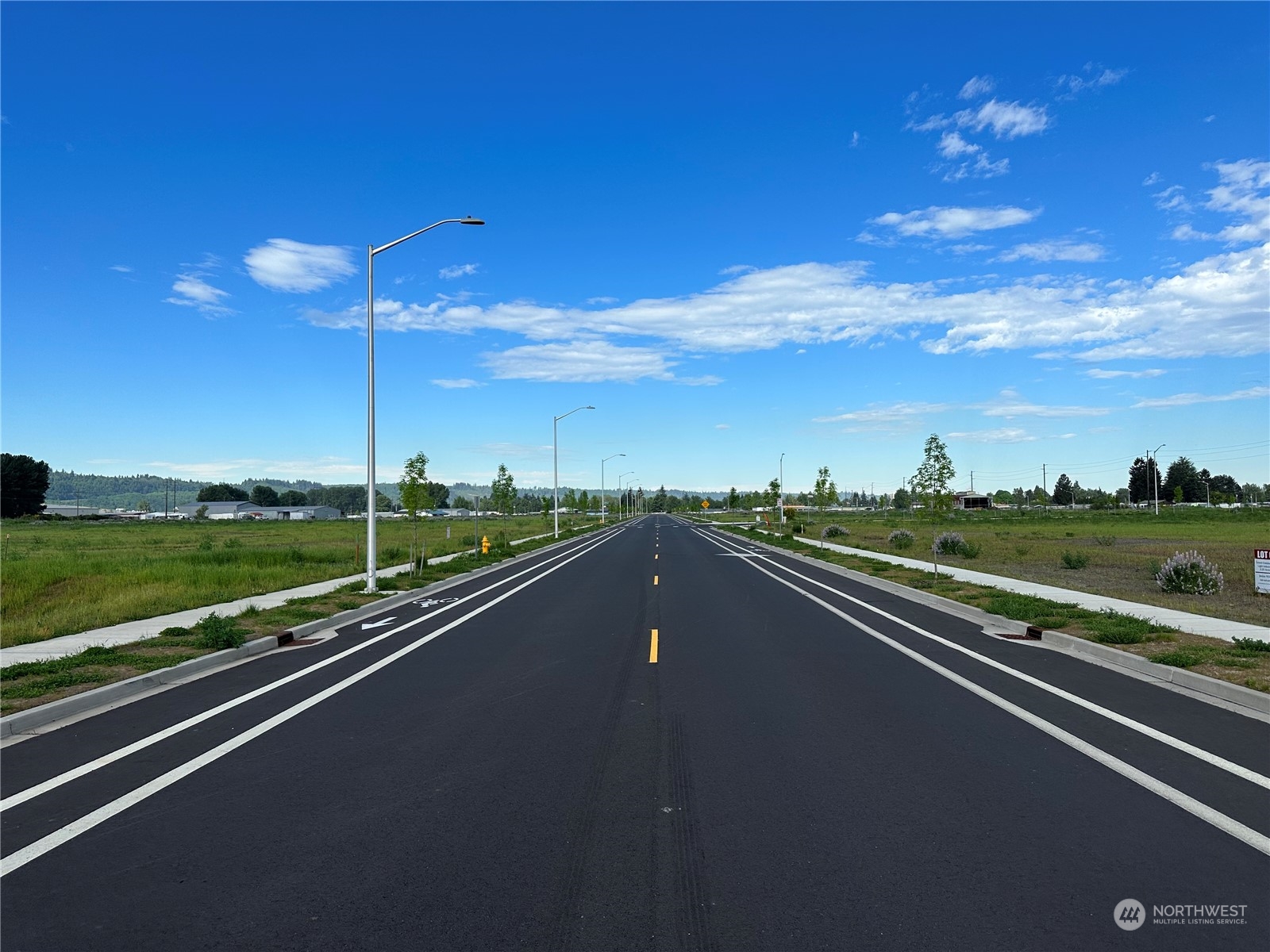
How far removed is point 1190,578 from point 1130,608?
20.3 feet

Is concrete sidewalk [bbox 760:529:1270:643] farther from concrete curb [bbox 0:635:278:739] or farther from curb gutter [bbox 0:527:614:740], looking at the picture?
concrete curb [bbox 0:635:278:739]

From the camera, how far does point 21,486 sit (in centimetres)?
11300

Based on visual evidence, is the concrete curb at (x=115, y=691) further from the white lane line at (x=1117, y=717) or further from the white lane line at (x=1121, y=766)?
the white lane line at (x=1117, y=717)

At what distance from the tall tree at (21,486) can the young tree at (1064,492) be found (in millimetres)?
192794

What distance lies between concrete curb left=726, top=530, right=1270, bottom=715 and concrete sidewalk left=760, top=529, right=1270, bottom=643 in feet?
6.08

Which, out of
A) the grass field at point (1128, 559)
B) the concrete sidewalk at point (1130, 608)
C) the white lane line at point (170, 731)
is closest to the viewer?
the white lane line at point (170, 731)

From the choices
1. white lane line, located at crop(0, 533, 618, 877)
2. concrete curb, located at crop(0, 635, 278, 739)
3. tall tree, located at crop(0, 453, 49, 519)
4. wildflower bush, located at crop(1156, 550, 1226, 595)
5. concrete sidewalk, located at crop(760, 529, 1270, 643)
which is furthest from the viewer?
tall tree, located at crop(0, 453, 49, 519)

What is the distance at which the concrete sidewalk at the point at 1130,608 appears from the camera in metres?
12.2

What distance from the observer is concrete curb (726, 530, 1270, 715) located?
834 centimetres

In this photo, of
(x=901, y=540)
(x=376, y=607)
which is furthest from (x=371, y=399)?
Result: (x=901, y=540)

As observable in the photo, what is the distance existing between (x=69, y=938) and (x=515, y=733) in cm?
385

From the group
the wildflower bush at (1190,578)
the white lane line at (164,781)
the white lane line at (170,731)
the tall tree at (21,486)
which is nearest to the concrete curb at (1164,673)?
the wildflower bush at (1190,578)

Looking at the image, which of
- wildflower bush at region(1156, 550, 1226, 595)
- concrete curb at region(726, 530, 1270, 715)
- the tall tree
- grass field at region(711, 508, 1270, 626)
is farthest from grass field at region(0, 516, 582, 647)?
the tall tree

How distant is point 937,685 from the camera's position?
367 inches
